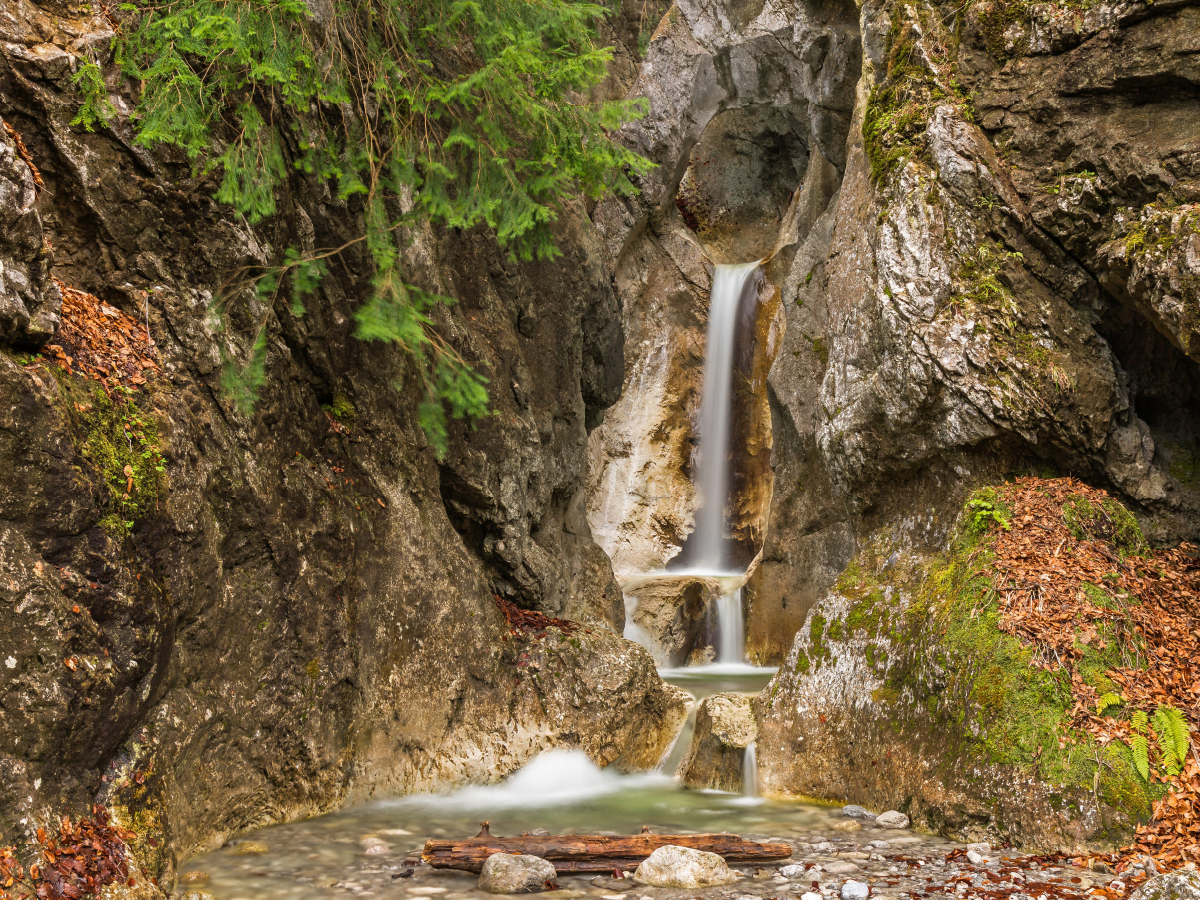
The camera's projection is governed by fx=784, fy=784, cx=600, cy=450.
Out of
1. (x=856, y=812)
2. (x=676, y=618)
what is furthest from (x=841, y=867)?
(x=676, y=618)

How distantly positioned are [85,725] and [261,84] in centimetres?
529

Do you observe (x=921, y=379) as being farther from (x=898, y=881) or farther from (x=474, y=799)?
(x=474, y=799)

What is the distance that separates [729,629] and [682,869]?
9.98m

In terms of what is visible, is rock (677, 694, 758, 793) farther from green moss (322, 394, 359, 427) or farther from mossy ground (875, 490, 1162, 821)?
green moss (322, 394, 359, 427)

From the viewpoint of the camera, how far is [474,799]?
7508 mm

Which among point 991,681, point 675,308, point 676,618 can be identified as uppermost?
point 675,308

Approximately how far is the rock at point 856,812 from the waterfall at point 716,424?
11.2m

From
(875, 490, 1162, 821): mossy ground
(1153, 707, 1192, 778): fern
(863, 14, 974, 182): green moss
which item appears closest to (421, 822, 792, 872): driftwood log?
(875, 490, 1162, 821): mossy ground

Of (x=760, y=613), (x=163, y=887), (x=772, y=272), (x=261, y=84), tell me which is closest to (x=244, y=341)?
(x=261, y=84)

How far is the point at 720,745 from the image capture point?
812cm

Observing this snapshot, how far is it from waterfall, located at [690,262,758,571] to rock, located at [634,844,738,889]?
12920 mm

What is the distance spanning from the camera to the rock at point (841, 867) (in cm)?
522

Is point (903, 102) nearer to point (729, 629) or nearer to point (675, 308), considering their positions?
point (729, 629)

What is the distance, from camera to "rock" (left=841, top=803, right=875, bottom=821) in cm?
668
